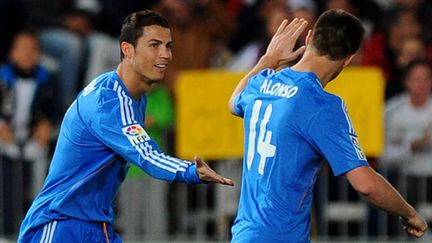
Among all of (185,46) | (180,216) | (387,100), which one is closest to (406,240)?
(387,100)

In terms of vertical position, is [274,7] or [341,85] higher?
[274,7]

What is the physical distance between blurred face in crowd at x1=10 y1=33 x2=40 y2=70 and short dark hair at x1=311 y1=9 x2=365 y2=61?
631cm

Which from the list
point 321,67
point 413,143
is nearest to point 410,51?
point 413,143

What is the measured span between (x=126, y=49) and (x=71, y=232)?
120 cm

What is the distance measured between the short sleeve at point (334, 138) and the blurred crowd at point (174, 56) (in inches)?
216

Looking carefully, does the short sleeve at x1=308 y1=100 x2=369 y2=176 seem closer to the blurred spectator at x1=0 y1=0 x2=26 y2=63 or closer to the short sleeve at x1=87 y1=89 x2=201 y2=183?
the short sleeve at x1=87 y1=89 x2=201 y2=183

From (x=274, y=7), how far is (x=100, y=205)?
6719mm

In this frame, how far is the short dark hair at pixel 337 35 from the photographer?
7078mm

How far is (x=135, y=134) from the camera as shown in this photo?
7457mm

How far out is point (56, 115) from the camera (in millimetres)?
12961

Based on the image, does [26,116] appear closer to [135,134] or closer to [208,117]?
[208,117]

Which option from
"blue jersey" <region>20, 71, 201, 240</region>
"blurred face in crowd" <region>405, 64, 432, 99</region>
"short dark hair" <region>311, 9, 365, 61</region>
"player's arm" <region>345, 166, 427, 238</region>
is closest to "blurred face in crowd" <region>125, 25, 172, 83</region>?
"blue jersey" <region>20, 71, 201, 240</region>

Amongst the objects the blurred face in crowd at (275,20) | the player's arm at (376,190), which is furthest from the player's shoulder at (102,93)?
the blurred face in crowd at (275,20)

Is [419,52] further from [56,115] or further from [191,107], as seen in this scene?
[56,115]
